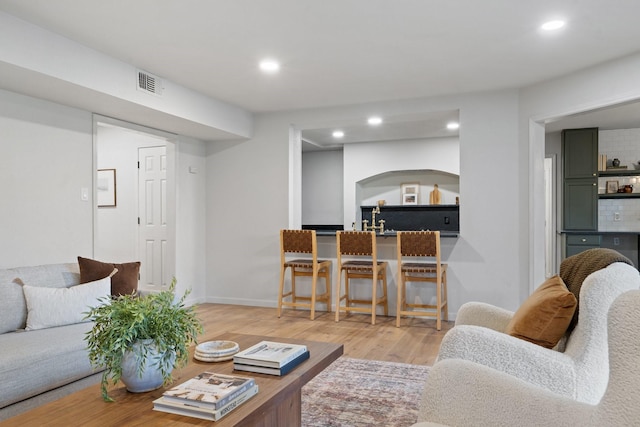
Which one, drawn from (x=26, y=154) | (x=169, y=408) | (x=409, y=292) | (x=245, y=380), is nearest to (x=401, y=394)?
(x=245, y=380)

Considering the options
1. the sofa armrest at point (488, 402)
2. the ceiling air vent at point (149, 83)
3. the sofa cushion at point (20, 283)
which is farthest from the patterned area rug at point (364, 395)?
the ceiling air vent at point (149, 83)

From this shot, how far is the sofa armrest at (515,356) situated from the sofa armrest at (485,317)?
0.59 metres

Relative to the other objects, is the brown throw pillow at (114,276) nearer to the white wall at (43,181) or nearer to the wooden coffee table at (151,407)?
the white wall at (43,181)

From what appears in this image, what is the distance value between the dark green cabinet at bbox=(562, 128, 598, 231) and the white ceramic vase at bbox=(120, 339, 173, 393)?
660 cm

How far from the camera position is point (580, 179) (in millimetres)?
6652

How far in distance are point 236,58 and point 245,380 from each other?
2.91 m

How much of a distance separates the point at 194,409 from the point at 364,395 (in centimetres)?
155

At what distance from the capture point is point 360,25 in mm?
3172

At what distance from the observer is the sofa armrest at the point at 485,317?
2.39 meters

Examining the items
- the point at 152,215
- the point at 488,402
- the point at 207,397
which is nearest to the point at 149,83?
the point at 152,215

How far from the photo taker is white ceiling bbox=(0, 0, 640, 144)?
2895 mm

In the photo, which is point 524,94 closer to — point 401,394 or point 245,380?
point 401,394

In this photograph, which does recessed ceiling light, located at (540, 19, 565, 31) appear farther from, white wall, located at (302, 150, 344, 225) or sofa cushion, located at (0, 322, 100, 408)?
white wall, located at (302, 150, 344, 225)

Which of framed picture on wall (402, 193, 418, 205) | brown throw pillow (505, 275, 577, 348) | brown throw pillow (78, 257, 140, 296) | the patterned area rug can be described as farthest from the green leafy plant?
framed picture on wall (402, 193, 418, 205)
